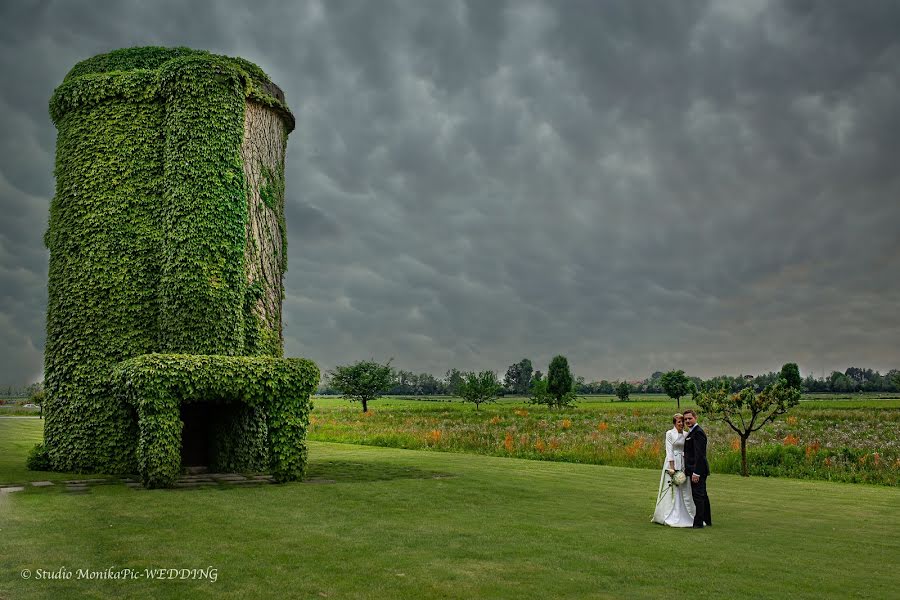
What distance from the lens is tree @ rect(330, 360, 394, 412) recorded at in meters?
81.8

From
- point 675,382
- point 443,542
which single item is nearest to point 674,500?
point 443,542

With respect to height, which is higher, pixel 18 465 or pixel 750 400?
pixel 750 400

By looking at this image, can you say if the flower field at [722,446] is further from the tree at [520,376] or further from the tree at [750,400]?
the tree at [520,376]

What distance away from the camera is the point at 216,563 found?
8.41 metres

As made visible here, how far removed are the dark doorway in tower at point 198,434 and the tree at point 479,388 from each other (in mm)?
66063

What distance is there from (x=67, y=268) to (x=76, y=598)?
15.3 m

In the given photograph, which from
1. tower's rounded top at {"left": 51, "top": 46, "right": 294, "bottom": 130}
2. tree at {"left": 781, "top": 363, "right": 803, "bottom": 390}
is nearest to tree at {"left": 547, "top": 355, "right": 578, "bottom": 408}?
tree at {"left": 781, "top": 363, "right": 803, "bottom": 390}

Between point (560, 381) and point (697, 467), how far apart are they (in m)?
73.6

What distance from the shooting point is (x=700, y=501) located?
11766mm

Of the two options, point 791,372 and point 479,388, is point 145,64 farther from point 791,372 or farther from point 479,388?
point 791,372

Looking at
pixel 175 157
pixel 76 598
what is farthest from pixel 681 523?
pixel 175 157

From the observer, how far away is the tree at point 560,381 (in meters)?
83.8

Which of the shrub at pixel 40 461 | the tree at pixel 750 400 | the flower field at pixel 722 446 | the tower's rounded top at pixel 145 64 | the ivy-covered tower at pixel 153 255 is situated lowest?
the flower field at pixel 722 446

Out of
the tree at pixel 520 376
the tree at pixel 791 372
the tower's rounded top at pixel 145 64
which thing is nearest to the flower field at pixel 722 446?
the tower's rounded top at pixel 145 64
